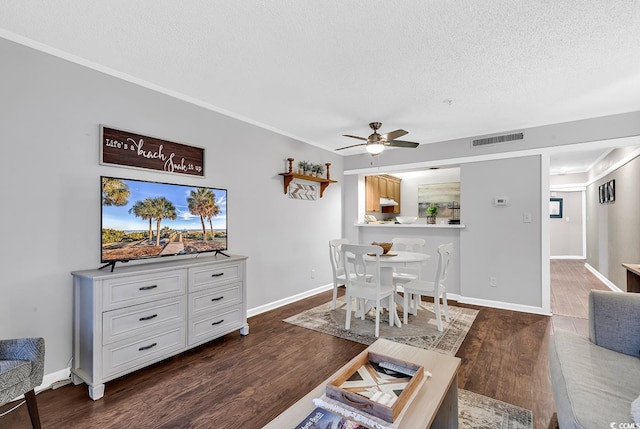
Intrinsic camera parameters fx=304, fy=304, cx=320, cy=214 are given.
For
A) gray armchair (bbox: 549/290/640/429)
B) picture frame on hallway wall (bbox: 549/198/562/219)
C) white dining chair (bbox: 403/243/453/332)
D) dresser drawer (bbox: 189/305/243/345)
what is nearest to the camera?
gray armchair (bbox: 549/290/640/429)

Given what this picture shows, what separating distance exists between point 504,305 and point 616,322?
2.60 meters

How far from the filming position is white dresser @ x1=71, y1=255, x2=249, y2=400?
217 cm

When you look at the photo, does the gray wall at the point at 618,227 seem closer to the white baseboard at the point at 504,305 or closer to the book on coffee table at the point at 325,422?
the white baseboard at the point at 504,305

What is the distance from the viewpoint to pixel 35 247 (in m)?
2.23

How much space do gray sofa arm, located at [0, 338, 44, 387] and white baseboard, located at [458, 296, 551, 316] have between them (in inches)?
184

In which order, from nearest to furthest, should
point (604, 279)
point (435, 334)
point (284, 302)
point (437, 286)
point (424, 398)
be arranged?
point (424, 398) → point (435, 334) → point (437, 286) → point (284, 302) → point (604, 279)

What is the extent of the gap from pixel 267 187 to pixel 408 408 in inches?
130

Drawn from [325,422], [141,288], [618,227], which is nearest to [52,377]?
[141,288]

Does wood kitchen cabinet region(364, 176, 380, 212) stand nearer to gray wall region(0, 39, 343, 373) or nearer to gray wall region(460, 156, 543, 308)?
gray wall region(460, 156, 543, 308)

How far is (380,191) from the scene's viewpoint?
251 inches

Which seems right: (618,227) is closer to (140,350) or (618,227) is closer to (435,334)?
(435,334)

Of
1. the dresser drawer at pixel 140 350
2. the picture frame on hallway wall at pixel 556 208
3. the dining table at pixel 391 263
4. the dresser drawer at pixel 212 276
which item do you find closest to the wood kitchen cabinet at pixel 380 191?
the dining table at pixel 391 263

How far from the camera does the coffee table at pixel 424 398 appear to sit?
3.97 feet

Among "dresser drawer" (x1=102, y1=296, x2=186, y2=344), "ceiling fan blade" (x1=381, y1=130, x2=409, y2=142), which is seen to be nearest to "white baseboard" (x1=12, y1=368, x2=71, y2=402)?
"dresser drawer" (x1=102, y1=296, x2=186, y2=344)
